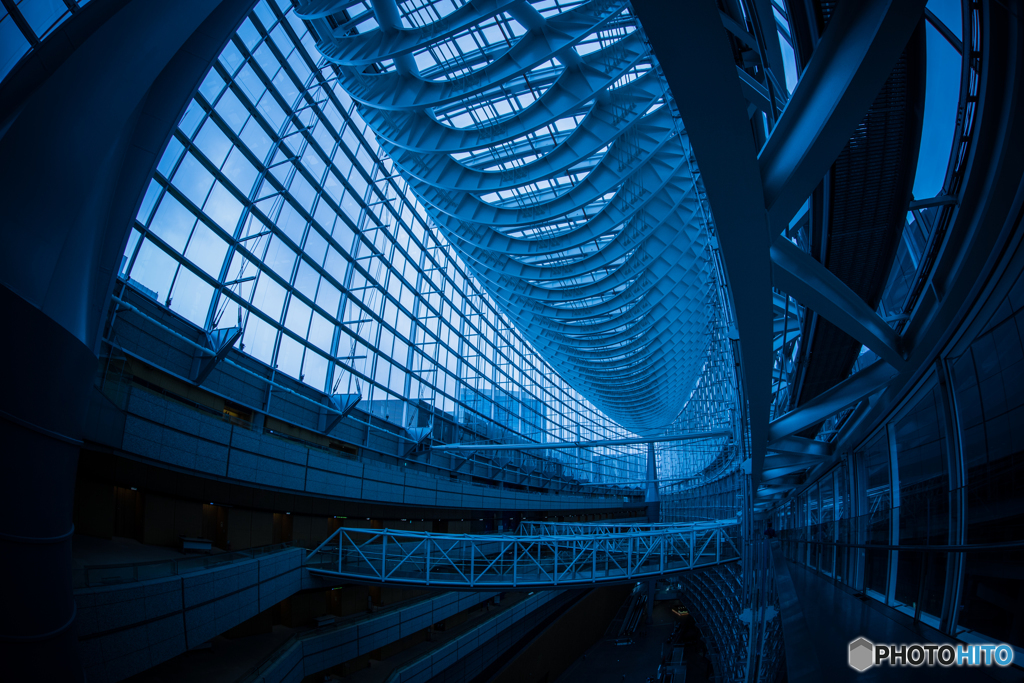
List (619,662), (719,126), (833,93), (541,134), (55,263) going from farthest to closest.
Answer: (619,662) → (541,134) → (55,263) → (719,126) → (833,93)

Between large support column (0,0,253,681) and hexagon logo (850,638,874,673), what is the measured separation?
23.3 feet

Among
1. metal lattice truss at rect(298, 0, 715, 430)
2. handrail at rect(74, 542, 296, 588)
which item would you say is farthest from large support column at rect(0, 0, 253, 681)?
metal lattice truss at rect(298, 0, 715, 430)

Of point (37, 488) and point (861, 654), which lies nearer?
point (861, 654)

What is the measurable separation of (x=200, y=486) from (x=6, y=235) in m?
14.6

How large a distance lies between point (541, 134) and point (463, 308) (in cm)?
1838

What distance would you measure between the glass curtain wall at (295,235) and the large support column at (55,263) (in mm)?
9517

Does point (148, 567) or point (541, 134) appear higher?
point (541, 134)

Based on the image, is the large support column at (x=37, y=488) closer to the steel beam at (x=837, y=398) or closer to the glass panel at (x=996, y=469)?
the glass panel at (x=996, y=469)

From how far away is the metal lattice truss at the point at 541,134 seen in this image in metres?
16.7

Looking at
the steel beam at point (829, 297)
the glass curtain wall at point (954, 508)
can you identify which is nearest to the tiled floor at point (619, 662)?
the glass curtain wall at point (954, 508)

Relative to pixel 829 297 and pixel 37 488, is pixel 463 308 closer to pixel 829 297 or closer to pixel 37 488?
pixel 829 297

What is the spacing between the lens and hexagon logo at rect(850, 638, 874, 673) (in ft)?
14.1

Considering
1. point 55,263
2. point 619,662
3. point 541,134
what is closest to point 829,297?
point 55,263

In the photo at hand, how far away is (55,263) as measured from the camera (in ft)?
19.9
